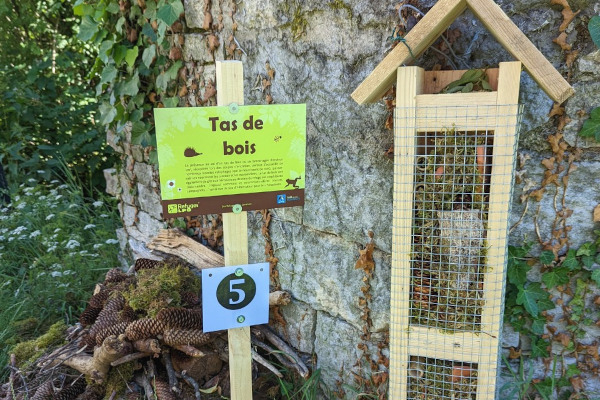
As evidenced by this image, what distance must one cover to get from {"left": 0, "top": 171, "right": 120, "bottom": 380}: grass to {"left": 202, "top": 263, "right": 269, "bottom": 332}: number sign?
1719mm

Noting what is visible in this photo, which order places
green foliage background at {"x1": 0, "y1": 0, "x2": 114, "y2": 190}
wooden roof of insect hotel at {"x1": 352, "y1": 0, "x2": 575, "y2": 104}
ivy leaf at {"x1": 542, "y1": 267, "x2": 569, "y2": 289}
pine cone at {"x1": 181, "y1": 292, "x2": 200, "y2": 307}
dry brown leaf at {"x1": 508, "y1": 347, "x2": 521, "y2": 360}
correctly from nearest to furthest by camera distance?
wooden roof of insect hotel at {"x1": 352, "y1": 0, "x2": 575, "y2": 104}
ivy leaf at {"x1": 542, "y1": 267, "x2": 569, "y2": 289}
dry brown leaf at {"x1": 508, "y1": 347, "x2": 521, "y2": 360}
pine cone at {"x1": 181, "y1": 292, "x2": 200, "y2": 307}
green foliage background at {"x1": 0, "y1": 0, "x2": 114, "y2": 190}

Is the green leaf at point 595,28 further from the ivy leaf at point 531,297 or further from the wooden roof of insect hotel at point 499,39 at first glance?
the ivy leaf at point 531,297

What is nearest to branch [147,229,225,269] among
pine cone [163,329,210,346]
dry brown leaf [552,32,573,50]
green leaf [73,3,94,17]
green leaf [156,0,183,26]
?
pine cone [163,329,210,346]

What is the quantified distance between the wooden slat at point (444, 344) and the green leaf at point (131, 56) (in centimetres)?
239

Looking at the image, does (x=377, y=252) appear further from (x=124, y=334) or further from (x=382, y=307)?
(x=124, y=334)

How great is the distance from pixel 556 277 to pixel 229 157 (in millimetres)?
1359

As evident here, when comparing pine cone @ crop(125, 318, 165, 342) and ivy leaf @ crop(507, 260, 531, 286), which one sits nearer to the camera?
ivy leaf @ crop(507, 260, 531, 286)

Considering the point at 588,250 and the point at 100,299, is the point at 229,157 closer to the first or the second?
the point at 588,250

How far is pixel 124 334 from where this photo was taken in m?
2.44

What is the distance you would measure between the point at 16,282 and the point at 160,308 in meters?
1.89

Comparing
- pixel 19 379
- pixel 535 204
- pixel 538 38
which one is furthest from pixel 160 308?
pixel 538 38

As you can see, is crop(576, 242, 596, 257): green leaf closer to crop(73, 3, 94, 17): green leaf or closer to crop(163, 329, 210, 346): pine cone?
crop(163, 329, 210, 346): pine cone

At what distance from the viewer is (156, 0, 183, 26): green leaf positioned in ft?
9.13

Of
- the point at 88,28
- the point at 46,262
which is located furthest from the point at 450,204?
the point at 46,262
